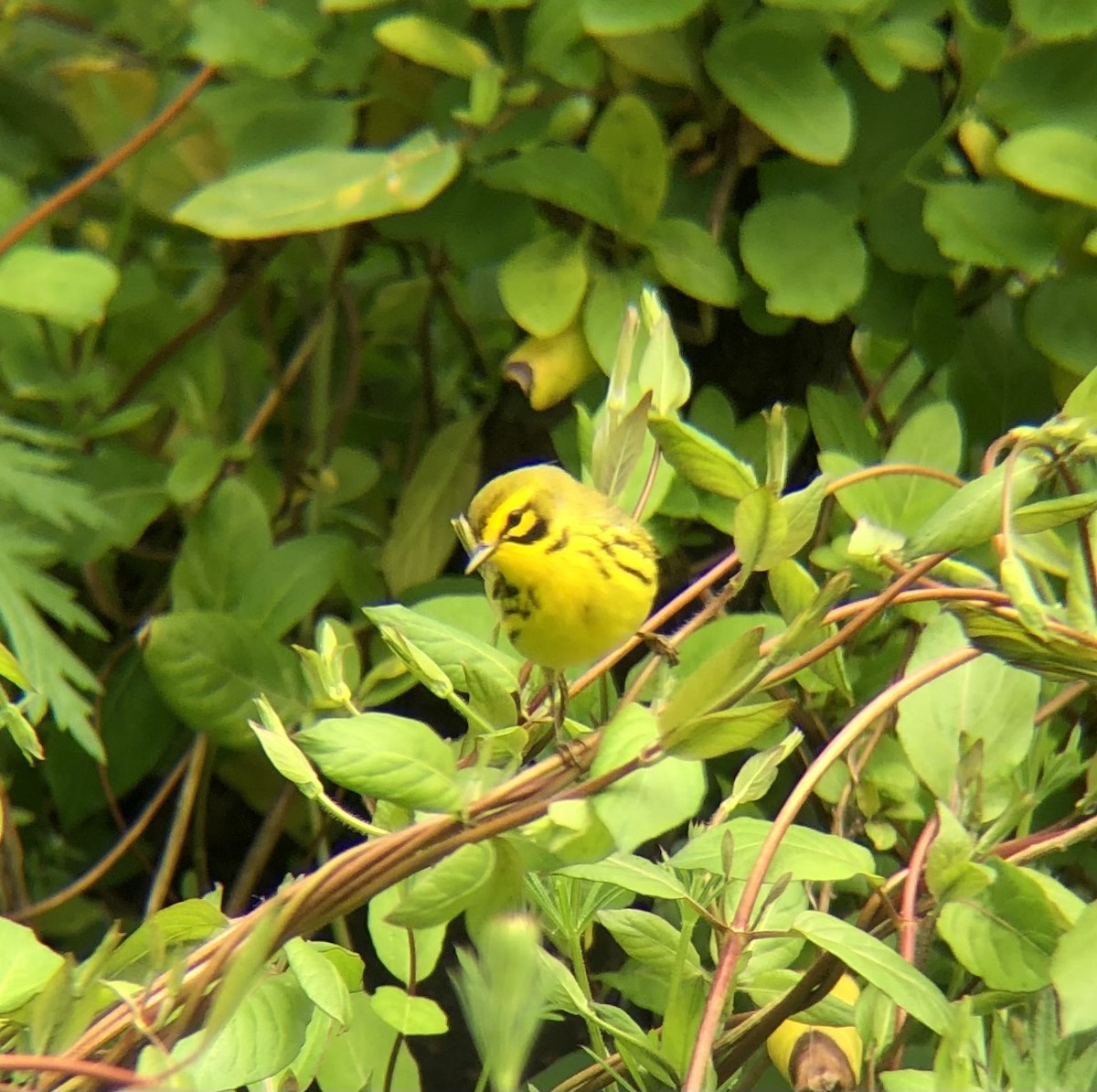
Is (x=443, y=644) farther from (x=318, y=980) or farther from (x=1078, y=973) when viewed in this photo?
(x=1078, y=973)

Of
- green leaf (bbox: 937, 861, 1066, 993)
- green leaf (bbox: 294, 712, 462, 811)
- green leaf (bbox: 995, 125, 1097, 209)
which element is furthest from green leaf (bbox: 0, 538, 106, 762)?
green leaf (bbox: 995, 125, 1097, 209)

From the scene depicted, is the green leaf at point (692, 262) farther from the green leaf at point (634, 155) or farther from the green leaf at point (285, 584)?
the green leaf at point (285, 584)

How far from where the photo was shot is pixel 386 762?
0.49 meters

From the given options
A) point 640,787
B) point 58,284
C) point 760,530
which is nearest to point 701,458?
point 760,530

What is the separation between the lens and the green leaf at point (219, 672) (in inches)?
37.4

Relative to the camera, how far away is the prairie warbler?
0.72 m

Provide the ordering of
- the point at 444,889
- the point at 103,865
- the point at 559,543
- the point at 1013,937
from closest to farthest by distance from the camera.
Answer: the point at 444,889 < the point at 1013,937 < the point at 559,543 < the point at 103,865

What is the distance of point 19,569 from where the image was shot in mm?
949

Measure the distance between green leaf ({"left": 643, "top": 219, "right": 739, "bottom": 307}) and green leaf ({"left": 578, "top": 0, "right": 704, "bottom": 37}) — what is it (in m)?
0.15

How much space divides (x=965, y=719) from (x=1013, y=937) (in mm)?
160

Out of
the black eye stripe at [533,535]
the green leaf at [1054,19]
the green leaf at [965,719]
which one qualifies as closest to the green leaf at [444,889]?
the green leaf at [965,719]

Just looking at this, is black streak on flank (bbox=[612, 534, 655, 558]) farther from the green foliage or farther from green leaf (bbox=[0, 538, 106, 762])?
green leaf (bbox=[0, 538, 106, 762])

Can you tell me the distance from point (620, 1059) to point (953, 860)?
0.19 m

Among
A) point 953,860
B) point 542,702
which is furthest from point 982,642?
point 542,702
